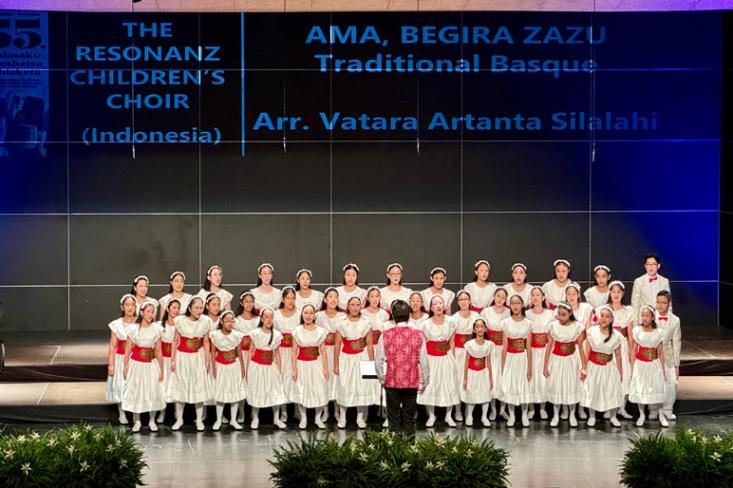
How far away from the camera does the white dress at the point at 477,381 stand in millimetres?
12109

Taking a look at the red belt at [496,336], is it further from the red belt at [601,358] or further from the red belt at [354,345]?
the red belt at [354,345]

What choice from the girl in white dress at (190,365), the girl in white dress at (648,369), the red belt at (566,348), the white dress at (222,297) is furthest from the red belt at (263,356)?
the girl in white dress at (648,369)

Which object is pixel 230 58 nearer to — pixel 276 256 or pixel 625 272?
pixel 276 256

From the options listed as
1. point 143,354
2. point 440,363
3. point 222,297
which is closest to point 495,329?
point 440,363

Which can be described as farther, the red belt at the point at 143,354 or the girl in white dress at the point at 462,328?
the girl in white dress at the point at 462,328

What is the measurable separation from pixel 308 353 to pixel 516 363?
2.00 metres

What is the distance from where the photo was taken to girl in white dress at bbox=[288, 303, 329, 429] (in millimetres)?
11969

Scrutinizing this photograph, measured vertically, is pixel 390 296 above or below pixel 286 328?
above

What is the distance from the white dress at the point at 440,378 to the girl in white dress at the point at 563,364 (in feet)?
3.03

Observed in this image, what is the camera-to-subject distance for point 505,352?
12.3 m

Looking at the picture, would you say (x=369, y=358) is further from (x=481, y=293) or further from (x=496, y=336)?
(x=481, y=293)

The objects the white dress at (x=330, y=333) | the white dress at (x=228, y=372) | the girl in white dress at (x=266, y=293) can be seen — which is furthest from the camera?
the girl in white dress at (x=266, y=293)

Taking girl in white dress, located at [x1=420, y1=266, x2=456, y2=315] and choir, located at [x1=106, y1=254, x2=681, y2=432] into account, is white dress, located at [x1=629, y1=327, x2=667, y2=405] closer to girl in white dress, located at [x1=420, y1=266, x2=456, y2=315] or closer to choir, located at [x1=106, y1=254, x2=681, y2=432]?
choir, located at [x1=106, y1=254, x2=681, y2=432]

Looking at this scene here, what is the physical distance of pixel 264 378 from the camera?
472 inches
